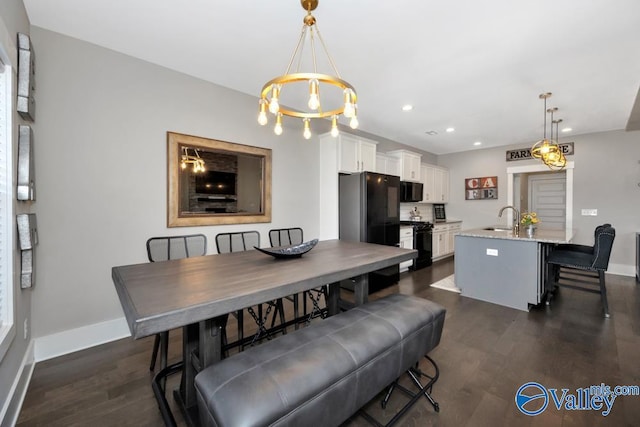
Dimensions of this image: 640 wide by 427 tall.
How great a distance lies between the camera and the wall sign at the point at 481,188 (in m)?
6.13

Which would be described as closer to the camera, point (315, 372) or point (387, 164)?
point (315, 372)

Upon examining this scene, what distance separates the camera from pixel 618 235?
4727 mm

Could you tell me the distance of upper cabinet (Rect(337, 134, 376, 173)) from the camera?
405 cm

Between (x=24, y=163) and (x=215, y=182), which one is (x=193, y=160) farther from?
(x=24, y=163)

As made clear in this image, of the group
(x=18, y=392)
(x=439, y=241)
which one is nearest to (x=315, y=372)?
(x=18, y=392)

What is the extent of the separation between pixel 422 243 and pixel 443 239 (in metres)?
1.17

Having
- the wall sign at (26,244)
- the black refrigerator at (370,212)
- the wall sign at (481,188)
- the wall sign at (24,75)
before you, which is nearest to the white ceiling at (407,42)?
the wall sign at (24,75)

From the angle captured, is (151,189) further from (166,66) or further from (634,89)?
(634,89)

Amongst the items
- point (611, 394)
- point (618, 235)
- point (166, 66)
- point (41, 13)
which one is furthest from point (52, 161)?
point (618, 235)

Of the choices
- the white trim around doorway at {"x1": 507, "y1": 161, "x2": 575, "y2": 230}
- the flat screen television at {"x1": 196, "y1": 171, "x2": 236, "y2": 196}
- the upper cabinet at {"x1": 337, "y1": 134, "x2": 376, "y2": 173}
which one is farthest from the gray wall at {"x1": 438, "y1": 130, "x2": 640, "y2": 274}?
the flat screen television at {"x1": 196, "y1": 171, "x2": 236, "y2": 196}

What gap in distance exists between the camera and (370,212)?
3.86m

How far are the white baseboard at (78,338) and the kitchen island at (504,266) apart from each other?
403 centimetres

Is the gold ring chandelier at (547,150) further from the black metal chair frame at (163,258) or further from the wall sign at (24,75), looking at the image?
the wall sign at (24,75)

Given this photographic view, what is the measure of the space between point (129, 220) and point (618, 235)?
7552 mm
